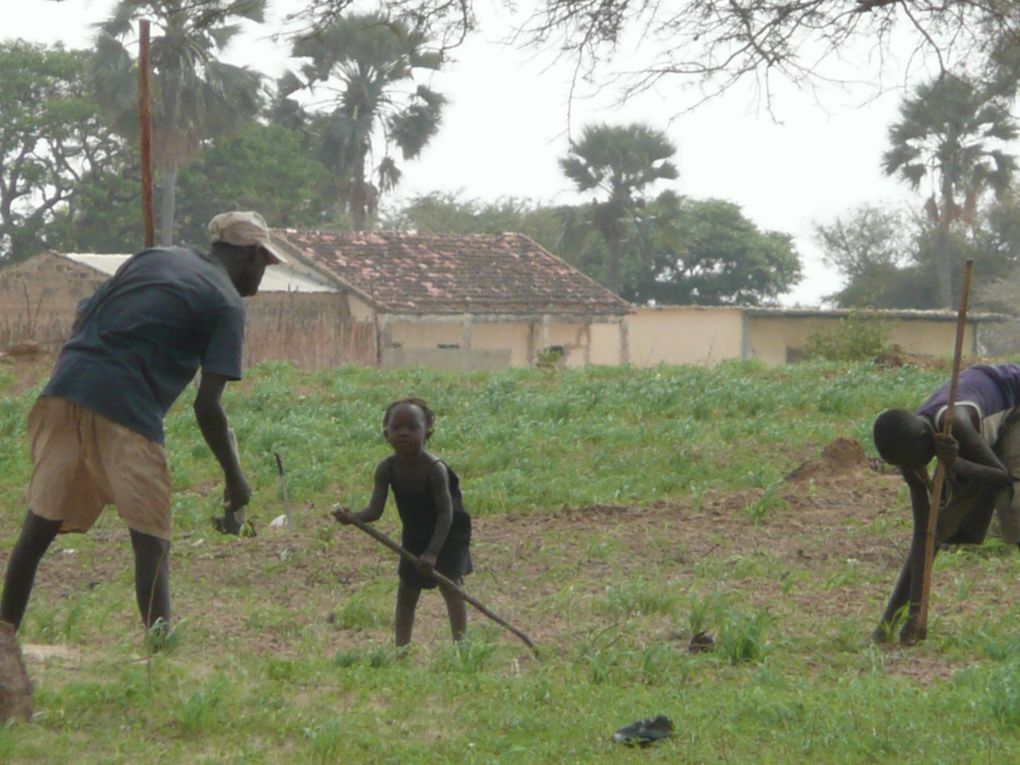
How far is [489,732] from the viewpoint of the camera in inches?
188

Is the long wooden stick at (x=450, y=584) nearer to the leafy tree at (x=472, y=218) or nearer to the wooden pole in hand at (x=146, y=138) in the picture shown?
the wooden pole in hand at (x=146, y=138)

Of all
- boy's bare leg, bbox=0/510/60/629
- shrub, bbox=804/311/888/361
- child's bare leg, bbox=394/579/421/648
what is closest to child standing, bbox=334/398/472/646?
child's bare leg, bbox=394/579/421/648

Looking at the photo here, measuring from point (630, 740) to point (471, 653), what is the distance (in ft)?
3.60

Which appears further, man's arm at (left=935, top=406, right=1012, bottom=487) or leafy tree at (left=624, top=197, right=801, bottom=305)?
leafy tree at (left=624, top=197, right=801, bottom=305)

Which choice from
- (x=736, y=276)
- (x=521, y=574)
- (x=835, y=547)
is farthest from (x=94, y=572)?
Result: (x=736, y=276)

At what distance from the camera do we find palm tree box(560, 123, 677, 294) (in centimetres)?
4209

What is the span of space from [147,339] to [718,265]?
5045 centimetres

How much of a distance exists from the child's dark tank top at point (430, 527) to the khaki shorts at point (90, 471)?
1.63m

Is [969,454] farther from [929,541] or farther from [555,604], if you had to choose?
[555,604]

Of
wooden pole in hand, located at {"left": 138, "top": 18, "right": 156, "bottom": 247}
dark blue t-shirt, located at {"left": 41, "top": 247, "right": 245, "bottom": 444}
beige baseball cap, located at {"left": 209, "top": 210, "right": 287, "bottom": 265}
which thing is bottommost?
dark blue t-shirt, located at {"left": 41, "top": 247, "right": 245, "bottom": 444}

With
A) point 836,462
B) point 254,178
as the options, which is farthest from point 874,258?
point 836,462

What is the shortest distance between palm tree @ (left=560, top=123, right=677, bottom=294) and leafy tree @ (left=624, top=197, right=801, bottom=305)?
29.4 feet

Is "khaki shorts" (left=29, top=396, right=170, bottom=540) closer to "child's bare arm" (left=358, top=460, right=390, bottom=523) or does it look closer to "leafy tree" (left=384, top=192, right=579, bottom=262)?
"child's bare arm" (left=358, top=460, right=390, bottom=523)

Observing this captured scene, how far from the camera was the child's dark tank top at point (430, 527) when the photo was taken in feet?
22.4
